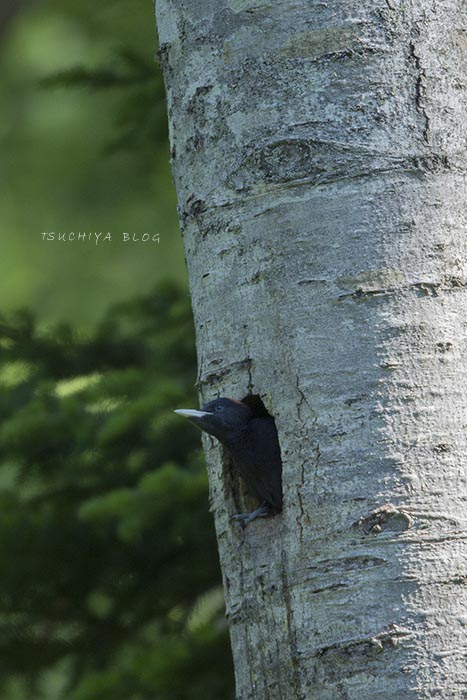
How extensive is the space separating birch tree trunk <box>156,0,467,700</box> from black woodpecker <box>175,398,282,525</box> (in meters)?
0.07

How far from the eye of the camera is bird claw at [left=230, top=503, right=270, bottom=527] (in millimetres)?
2139

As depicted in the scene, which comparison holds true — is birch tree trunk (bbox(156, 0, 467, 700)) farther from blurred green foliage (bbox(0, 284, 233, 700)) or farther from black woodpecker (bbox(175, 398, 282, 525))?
blurred green foliage (bbox(0, 284, 233, 700))

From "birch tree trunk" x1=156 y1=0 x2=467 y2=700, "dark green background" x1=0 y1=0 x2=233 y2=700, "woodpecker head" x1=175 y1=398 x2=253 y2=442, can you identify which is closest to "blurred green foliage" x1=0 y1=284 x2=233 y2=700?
"dark green background" x1=0 y1=0 x2=233 y2=700

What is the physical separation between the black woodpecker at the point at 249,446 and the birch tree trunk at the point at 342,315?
0.07 metres

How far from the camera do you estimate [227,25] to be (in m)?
2.20

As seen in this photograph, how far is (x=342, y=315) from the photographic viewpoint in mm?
1995

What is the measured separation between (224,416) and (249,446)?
10 centimetres

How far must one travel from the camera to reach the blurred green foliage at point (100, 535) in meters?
4.09

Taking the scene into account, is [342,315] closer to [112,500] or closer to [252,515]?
[252,515]

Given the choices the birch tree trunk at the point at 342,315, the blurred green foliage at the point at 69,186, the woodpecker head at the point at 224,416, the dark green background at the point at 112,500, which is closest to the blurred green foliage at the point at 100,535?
the dark green background at the point at 112,500

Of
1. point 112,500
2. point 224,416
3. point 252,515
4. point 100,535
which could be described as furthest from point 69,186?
point 252,515

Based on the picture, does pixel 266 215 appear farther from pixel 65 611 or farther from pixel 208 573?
pixel 65 611

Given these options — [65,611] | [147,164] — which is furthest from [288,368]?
[147,164]

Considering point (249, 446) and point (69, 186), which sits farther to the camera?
point (69, 186)
